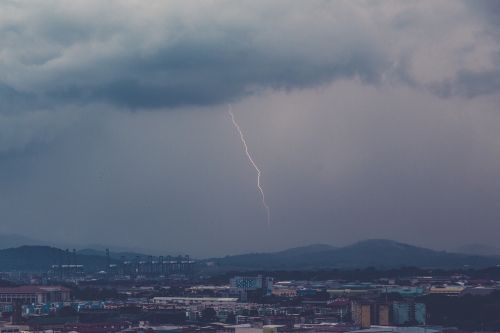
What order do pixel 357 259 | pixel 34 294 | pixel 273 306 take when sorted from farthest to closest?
pixel 357 259 → pixel 34 294 → pixel 273 306

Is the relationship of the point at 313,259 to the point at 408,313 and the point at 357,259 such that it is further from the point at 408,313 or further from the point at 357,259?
the point at 408,313

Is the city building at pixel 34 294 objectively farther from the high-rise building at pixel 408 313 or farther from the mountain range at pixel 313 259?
the mountain range at pixel 313 259

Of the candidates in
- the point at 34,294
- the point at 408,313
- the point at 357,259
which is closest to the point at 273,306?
the point at 408,313

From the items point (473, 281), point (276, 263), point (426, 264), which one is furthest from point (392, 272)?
point (276, 263)

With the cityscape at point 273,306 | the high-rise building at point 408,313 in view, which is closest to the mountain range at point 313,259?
A: the cityscape at point 273,306

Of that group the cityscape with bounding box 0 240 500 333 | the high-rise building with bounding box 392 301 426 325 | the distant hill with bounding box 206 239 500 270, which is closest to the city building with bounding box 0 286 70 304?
the cityscape with bounding box 0 240 500 333

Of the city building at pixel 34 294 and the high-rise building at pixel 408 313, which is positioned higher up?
the city building at pixel 34 294

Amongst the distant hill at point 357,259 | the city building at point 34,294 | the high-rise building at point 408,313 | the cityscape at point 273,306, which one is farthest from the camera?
the distant hill at point 357,259
